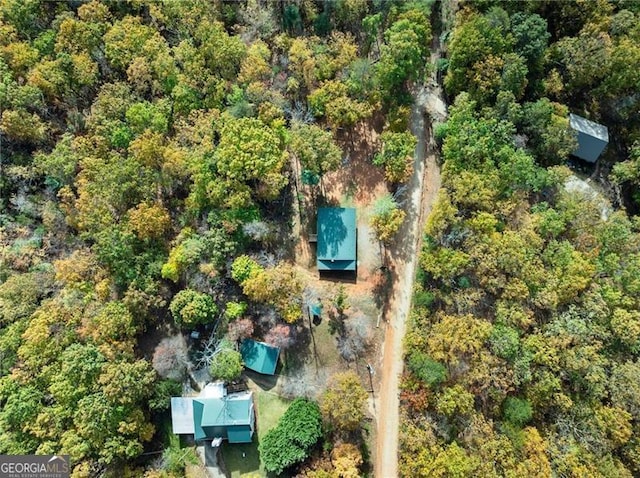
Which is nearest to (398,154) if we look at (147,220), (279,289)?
(279,289)

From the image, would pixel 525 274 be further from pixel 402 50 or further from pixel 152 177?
pixel 152 177

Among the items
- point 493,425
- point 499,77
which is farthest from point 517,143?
point 493,425

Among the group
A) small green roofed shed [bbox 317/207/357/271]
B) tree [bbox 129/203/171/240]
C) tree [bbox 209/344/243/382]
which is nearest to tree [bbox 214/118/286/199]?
small green roofed shed [bbox 317/207/357/271]

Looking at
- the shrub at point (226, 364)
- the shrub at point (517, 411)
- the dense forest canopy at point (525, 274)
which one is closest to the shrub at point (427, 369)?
the dense forest canopy at point (525, 274)

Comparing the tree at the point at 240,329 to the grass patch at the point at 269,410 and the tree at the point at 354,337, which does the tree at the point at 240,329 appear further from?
the tree at the point at 354,337

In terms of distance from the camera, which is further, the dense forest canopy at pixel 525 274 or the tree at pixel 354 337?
the tree at pixel 354 337

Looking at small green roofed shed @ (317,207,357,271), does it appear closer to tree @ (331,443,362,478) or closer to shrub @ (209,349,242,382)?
shrub @ (209,349,242,382)
